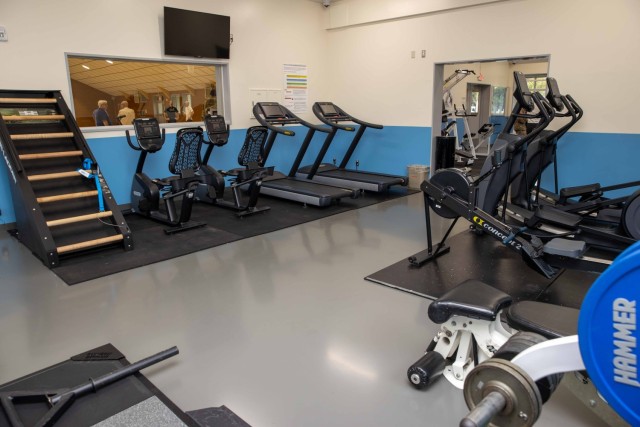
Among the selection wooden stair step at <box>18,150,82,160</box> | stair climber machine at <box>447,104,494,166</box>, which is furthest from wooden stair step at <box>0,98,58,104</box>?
stair climber machine at <box>447,104,494,166</box>

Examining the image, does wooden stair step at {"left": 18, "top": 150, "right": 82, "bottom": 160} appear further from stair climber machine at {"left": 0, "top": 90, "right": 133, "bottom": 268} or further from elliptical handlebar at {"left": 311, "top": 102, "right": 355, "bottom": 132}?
elliptical handlebar at {"left": 311, "top": 102, "right": 355, "bottom": 132}

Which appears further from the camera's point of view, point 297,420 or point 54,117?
point 54,117

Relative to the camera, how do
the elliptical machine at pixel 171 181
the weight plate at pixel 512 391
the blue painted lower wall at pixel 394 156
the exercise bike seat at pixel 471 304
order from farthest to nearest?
the blue painted lower wall at pixel 394 156 < the elliptical machine at pixel 171 181 < the exercise bike seat at pixel 471 304 < the weight plate at pixel 512 391

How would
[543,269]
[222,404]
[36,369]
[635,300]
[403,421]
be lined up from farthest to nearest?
1. [543,269]
2. [36,369]
3. [222,404]
4. [403,421]
5. [635,300]

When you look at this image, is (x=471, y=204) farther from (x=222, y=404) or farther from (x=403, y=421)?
(x=222, y=404)

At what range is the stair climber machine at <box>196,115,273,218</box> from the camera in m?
6.31

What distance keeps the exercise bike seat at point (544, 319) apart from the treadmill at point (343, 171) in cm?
567

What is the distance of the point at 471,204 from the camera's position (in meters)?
3.87

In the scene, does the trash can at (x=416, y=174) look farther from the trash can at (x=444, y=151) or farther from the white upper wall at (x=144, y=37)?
the white upper wall at (x=144, y=37)

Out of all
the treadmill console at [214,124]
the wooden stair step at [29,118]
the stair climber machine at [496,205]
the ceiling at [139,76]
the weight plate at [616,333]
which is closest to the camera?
the weight plate at [616,333]

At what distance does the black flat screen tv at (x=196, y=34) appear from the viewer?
6641 mm

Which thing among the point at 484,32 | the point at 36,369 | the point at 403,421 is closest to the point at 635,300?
Answer: the point at 403,421

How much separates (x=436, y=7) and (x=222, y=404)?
7.17 m

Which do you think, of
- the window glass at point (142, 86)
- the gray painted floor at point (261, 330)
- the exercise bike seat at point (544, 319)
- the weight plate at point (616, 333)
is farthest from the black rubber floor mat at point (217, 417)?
the window glass at point (142, 86)
